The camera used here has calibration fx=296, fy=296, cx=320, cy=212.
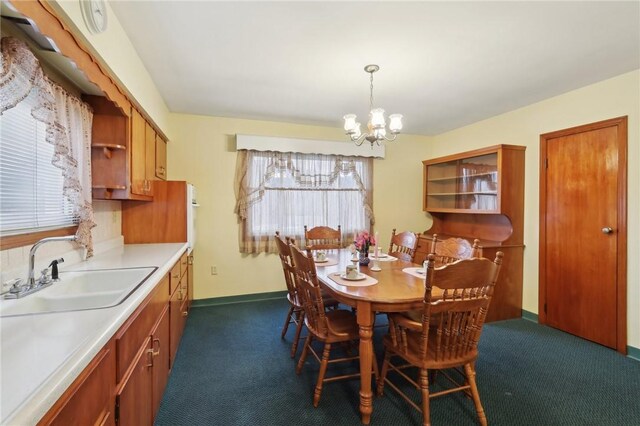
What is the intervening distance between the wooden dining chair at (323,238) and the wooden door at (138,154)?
1.63 meters

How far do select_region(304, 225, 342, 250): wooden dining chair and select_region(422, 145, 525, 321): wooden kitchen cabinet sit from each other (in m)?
0.92

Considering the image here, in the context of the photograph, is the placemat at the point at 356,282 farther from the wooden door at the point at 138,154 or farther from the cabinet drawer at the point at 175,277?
the wooden door at the point at 138,154

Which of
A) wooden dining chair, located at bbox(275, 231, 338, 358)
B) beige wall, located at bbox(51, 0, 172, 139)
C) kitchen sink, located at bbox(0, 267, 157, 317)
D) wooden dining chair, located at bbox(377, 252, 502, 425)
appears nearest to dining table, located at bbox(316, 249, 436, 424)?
wooden dining chair, located at bbox(377, 252, 502, 425)

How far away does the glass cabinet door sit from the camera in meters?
3.47

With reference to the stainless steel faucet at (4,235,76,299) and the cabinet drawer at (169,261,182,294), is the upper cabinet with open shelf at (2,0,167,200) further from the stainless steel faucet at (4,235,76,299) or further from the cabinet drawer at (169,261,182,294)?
the stainless steel faucet at (4,235,76,299)

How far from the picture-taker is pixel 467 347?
167 centimetres

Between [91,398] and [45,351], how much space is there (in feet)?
0.66

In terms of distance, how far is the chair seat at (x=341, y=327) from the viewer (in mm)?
1919

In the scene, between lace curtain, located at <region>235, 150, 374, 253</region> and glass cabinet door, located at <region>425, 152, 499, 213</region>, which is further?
lace curtain, located at <region>235, 150, 374, 253</region>

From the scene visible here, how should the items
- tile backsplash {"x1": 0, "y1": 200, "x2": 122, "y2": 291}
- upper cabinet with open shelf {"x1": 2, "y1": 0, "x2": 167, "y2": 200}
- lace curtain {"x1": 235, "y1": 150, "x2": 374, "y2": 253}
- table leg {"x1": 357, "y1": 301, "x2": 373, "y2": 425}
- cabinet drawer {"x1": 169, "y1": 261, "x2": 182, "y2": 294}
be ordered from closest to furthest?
upper cabinet with open shelf {"x1": 2, "y1": 0, "x2": 167, "y2": 200}, tile backsplash {"x1": 0, "y1": 200, "x2": 122, "y2": 291}, table leg {"x1": 357, "y1": 301, "x2": 373, "y2": 425}, cabinet drawer {"x1": 169, "y1": 261, "x2": 182, "y2": 294}, lace curtain {"x1": 235, "y1": 150, "x2": 374, "y2": 253}

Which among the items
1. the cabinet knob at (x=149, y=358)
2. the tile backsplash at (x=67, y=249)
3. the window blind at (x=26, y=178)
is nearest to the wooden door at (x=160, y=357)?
the cabinet knob at (x=149, y=358)

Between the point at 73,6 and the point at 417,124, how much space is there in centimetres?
373

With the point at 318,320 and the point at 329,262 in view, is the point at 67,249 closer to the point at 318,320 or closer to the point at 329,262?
the point at 318,320

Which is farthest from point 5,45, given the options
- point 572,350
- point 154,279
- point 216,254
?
point 572,350
